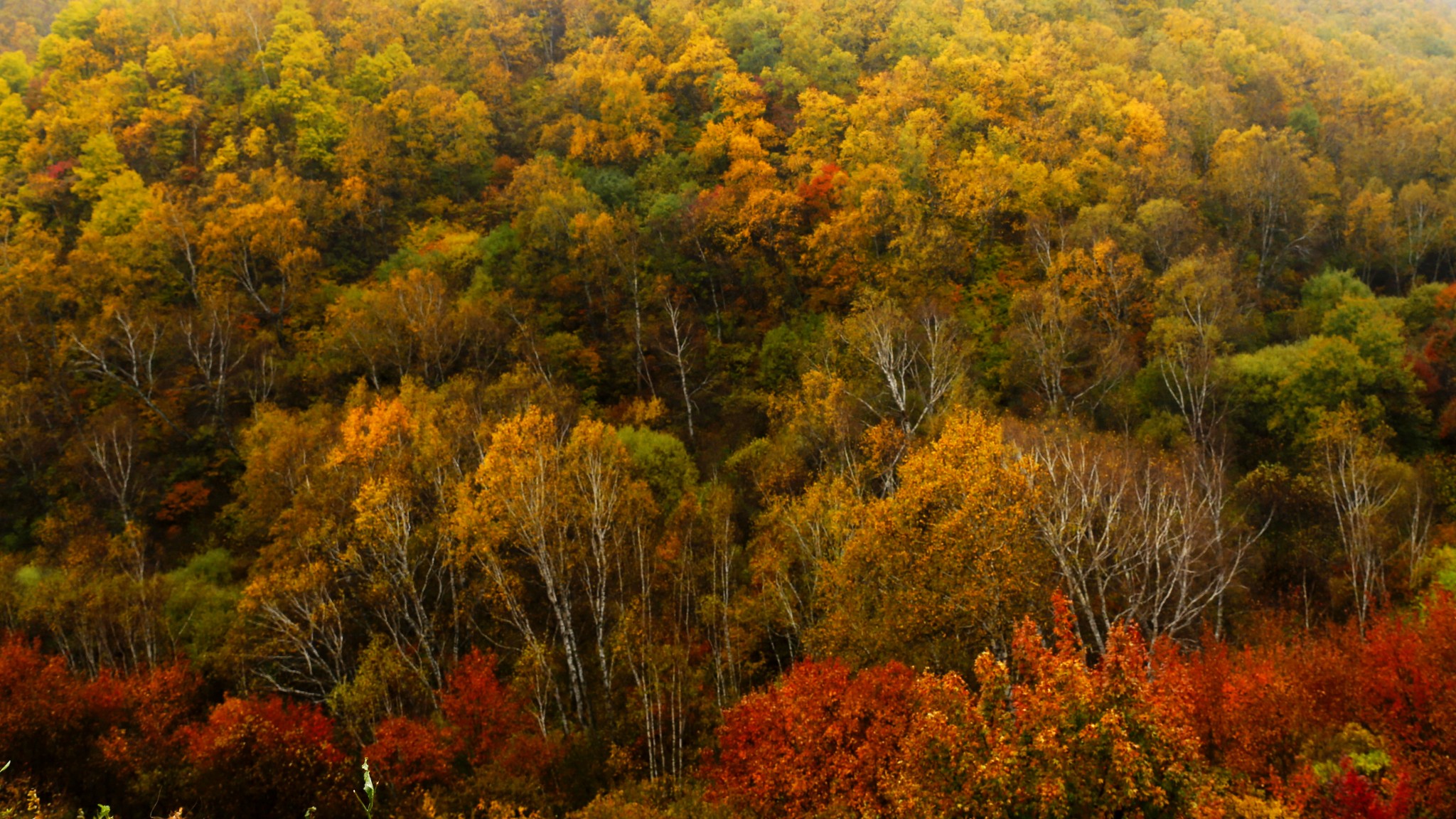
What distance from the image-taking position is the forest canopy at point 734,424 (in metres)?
24.3

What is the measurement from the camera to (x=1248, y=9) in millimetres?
98625

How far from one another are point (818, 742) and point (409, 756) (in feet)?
49.5

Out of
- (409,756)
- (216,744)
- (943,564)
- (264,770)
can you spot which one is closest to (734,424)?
(943,564)

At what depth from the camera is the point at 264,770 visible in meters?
24.1

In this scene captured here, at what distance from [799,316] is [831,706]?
33.5m

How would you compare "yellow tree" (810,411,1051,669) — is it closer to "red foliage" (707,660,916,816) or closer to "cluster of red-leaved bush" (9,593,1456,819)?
"cluster of red-leaved bush" (9,593,1456,819)

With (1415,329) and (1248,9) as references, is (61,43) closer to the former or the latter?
(1415,329)

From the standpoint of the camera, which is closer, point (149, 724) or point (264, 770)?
point (264, 770)

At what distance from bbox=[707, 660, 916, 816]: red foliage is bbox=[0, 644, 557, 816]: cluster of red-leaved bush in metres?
8.04

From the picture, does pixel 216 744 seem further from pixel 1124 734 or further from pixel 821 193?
pixel 821 193

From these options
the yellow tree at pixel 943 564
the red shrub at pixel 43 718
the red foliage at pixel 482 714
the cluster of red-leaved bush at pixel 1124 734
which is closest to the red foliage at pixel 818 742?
the cluster of red-leaved bush at pixel 1124 734

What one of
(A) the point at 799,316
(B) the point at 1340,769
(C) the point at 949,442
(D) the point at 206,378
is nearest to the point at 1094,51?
(A) the point at 799,316

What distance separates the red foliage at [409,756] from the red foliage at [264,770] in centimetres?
174

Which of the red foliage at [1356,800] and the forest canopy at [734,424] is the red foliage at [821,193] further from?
the red foliage at [1356,800]
